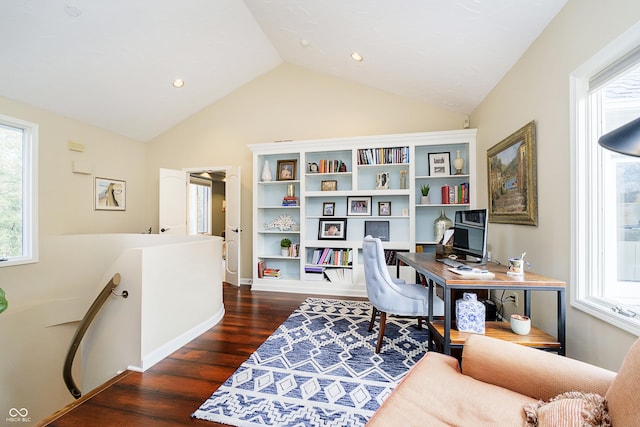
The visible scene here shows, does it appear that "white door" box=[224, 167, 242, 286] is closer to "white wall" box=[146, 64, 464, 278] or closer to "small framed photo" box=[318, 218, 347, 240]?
"white wall" box=[146, 64, 464, 278]

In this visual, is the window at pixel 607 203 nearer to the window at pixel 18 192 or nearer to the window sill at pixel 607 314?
the window sill at pixel 607 314

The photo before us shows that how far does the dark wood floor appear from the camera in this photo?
158 cm

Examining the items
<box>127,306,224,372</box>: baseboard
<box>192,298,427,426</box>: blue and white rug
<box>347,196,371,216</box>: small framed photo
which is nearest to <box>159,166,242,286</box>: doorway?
<box>127,306,224,372</box>: baseboard

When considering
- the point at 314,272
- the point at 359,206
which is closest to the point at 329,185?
the point at 359,206

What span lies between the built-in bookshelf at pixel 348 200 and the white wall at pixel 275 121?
1.35 ft

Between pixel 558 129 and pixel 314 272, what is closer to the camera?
pixel 558 129

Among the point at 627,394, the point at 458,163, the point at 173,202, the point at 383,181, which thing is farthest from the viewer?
the point at 173,202

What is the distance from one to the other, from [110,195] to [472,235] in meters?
5.16

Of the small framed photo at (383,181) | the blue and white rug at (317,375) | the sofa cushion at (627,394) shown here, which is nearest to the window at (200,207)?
the small framed photo at (383,181)

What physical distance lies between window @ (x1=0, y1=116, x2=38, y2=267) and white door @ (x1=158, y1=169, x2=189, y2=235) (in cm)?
146

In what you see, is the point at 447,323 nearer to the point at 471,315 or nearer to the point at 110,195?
the point at 471,315

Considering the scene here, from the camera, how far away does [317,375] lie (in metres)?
1.98

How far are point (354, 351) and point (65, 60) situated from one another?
428 centimetres

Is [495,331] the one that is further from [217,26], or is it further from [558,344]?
[217,26]
